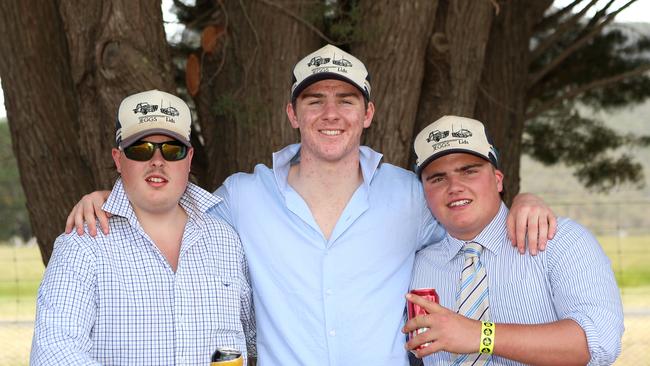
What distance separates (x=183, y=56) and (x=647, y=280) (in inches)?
980

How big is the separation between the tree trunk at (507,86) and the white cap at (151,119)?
11.3 ft

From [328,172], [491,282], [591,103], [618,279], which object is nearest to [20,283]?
[618,279]

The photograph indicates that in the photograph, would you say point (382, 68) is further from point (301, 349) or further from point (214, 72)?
point (301, 349)

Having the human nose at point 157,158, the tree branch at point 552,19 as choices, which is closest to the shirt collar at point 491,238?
the human nose at point 157,158

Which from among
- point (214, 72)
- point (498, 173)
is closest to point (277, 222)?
point (498, 173)

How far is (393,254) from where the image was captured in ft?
12.5

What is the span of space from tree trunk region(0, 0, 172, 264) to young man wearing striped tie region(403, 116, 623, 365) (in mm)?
1803

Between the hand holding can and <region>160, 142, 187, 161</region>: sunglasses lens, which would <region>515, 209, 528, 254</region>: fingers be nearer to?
the hand holding can

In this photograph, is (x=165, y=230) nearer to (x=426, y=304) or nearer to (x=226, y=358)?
(x=226, y=358)

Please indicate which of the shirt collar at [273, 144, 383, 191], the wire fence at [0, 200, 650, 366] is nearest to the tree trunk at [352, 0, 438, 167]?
the shirt collar at [273, 144, 383, 191]

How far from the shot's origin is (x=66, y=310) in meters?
3.14

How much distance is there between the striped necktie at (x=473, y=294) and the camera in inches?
137

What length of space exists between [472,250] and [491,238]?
9cm

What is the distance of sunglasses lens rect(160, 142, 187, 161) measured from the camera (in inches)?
138
